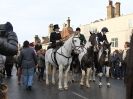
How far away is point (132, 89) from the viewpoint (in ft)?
7.98

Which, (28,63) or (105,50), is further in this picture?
(105,50)

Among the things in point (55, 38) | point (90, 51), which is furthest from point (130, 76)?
point (55, 38)

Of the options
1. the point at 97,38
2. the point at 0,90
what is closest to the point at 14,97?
the point at 97,38

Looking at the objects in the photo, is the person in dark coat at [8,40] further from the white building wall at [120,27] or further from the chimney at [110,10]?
the chimney at [110,10]

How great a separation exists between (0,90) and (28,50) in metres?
12.2

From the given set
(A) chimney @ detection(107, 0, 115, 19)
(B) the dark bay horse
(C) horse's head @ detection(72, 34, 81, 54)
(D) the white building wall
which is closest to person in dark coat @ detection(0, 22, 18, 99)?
(C) horse's head @ detection(72, 34, 81, 54)

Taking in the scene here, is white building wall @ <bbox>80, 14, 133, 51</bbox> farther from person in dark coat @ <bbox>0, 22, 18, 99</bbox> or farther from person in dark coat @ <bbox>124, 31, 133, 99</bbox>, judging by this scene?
person in dark coat @ <bbox>124, 31, 133, 99</bbox>

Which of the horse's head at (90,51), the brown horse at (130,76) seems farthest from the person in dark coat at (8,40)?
the horse's head at (90,51)

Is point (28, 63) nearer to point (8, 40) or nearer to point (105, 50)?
point (105, 50)

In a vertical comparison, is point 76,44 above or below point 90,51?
above

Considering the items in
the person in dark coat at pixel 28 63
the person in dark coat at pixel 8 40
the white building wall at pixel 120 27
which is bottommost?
the person in dark coat at pixel 28 63

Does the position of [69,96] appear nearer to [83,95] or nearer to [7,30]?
[83,95]

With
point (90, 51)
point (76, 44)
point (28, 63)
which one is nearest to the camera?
point (76, 44)

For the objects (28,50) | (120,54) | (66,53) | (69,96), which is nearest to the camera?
(69,96)
